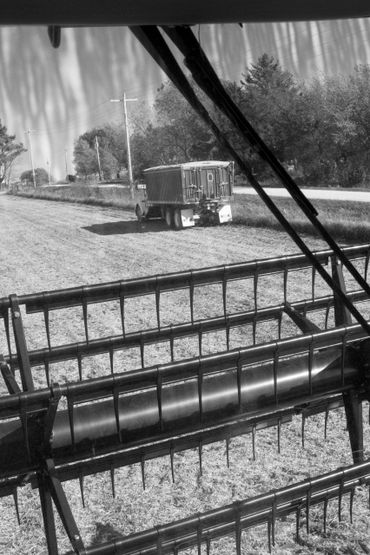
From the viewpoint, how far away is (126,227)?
14.4 m

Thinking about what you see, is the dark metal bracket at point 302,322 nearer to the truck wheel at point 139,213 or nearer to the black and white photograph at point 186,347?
the black and white photograph at point 186,347

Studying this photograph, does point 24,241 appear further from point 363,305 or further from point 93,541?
point 93,541

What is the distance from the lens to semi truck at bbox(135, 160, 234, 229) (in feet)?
43.6

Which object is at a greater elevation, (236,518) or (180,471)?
(236,518)

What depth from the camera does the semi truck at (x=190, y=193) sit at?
13281 millimetres

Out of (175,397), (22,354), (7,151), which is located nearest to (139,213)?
(22,354)

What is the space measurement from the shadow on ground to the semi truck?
0.27m

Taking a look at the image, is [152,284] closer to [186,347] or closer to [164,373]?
[164,373]

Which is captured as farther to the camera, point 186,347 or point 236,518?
point 186,347

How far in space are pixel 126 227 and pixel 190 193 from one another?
6.49 feet

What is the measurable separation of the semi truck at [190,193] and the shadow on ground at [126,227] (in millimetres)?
→ 273

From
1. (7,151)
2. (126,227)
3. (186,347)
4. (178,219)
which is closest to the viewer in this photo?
(7,151)

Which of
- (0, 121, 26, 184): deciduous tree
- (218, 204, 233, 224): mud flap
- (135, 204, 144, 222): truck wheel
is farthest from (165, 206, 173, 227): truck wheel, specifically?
(0, 121, 26, 184): deciduous tree

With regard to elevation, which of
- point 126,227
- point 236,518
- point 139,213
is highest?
point 139,213
